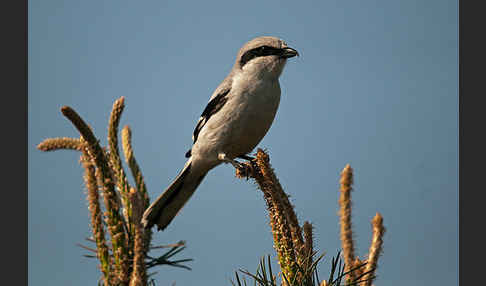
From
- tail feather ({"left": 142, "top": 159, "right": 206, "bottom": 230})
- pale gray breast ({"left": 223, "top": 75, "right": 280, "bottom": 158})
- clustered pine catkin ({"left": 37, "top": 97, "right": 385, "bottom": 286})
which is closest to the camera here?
clustered pine catkin ({"left": 37, "top": 97, "right": 385, "bottom": 286})

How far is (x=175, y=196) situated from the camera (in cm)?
495

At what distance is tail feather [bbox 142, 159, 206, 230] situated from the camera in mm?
4274

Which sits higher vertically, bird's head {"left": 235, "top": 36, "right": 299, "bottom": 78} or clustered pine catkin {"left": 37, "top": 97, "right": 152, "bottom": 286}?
bird's head {"left": 235, "top": 36, "right": 299, "bottom": 78}

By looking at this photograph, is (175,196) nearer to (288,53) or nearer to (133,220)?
(288,53)

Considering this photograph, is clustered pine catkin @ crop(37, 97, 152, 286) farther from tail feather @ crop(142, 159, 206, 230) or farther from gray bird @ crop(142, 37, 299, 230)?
gray bird @ crop(142, 37, 299, 230)

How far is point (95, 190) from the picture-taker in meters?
2.07

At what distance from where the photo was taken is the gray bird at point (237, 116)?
4.86 metres

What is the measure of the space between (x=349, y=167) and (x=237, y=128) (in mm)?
2576

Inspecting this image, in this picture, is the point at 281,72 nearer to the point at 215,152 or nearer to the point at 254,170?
the point at 215,152

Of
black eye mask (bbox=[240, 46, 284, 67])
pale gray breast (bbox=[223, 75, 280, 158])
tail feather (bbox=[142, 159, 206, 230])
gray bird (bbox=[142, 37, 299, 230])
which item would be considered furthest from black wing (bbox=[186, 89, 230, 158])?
black eye mask (bbox=[240, 46, 284, 67])

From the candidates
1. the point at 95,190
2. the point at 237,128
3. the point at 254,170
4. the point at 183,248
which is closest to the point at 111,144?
the point at 95,190

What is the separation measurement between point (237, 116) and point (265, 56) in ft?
3.32

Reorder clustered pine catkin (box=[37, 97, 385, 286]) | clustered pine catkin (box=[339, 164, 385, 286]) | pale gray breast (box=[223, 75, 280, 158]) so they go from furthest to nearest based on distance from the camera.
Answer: pale gray breast (box=[223, 75, 280, 158]) → clustered pine catkin (box=[339, 164, 385, 286]) → clustered pine catkin (box=[37, 97, 385, 286])

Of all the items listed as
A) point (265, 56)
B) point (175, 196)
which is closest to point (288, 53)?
point (265, 56)
